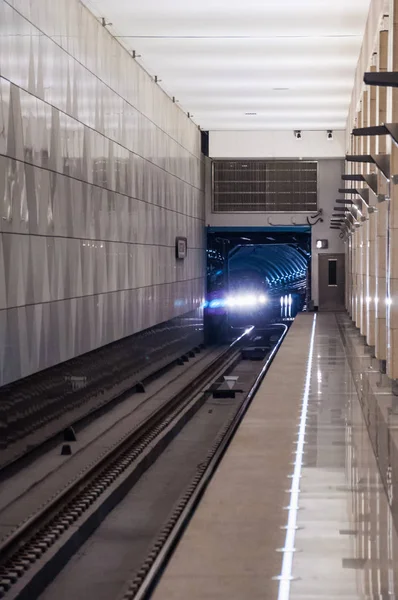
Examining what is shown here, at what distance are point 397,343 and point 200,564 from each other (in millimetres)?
7839

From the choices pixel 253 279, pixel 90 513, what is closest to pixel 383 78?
pixel 90 513

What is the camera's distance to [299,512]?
201 inches

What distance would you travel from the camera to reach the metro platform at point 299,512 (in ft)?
12.7

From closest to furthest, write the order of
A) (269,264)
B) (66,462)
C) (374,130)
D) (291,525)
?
1. (291,525)
2. (374,130)
3. (66,462)
4. (269,264)

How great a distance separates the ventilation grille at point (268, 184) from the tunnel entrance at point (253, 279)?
0.96m

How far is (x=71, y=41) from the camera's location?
A: 1428cm

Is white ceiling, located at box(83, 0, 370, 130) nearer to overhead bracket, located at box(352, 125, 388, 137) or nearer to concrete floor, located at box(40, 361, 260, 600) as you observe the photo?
overhead bracket, located at box(352, 125, 388, 137)

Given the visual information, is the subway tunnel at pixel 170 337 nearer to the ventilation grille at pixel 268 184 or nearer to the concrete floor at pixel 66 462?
the concrete floor at pixel 66 462

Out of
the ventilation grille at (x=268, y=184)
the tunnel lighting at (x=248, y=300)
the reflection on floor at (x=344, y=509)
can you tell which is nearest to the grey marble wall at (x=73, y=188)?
the reflection on floor at (x=344, y=509)

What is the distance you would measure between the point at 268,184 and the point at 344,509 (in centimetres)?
2634

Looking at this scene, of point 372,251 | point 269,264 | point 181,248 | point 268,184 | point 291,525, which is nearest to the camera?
point 291,525

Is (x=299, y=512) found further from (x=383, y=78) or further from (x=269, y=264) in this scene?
(x=269, y=264)

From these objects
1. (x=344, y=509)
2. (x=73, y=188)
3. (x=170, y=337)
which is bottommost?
(x=170, y=337)

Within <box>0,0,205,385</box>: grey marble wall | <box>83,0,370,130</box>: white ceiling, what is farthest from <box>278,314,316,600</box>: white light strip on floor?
<box>83,0,370,130</box>: white ceiling
